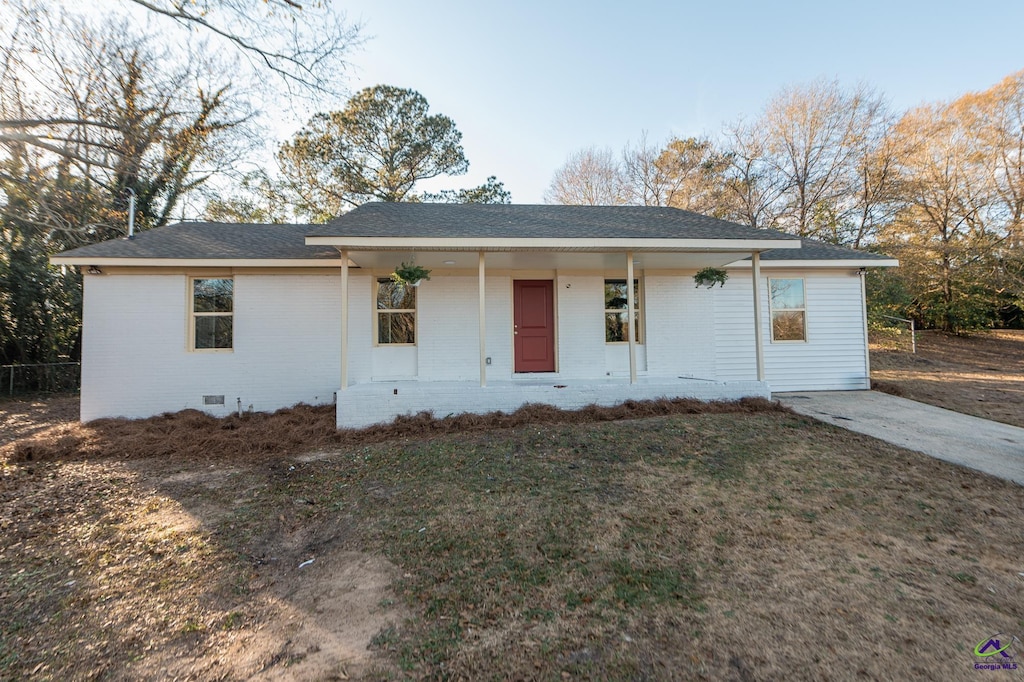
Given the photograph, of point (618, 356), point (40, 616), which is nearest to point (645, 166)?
point (618, 356)

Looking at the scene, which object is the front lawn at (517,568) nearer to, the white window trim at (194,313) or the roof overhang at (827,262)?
the white window trim at (194,313)

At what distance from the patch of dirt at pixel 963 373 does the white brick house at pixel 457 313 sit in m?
1.48

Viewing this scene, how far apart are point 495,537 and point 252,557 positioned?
67.6 inches

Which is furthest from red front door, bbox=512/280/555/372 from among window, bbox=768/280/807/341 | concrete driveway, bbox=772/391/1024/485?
window, bbox=768/280/807/341

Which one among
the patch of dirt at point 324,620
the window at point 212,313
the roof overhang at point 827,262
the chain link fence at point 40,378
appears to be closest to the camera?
the patch of dirt at point 324,620

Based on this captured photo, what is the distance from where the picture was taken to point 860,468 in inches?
176

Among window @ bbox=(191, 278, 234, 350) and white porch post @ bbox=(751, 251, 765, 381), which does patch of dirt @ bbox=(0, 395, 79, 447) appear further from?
white porch post @ bbox=(751, 251, 765, 381)

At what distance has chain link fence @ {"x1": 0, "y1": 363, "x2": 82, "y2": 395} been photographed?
420 inches

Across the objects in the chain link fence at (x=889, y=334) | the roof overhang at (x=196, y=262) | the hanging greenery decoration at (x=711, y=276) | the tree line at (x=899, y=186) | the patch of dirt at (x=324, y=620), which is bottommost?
the patch of dirt at (x=324, y=620)

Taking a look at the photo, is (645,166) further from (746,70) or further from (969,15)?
(969,15)

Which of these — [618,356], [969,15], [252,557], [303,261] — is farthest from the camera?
[969,15]

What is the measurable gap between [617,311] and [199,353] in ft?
26.3

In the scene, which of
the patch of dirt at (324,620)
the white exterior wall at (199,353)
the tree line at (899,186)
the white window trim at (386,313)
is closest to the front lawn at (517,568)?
the patch of dirt at (324,620)

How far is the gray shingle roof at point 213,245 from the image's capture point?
7355 millimetres
